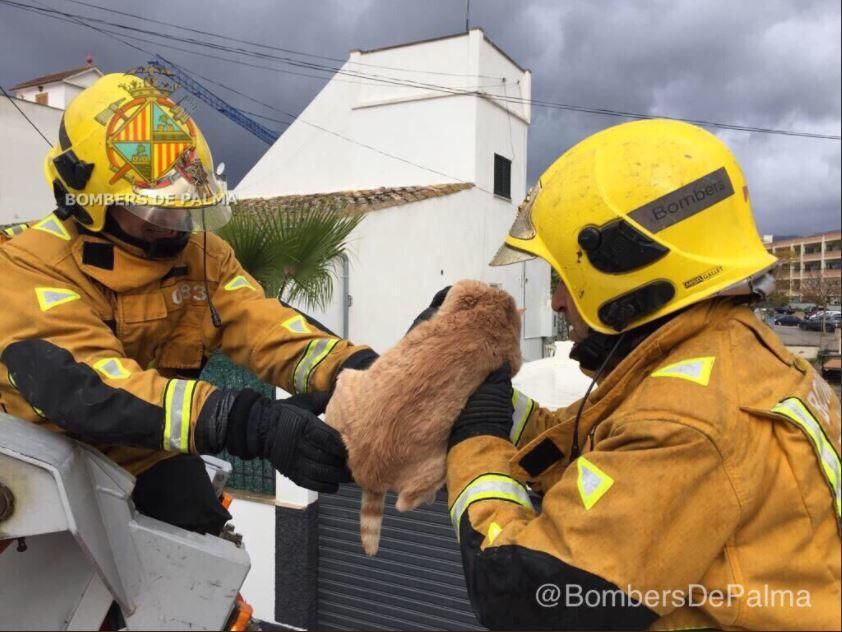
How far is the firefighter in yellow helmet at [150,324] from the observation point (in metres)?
1.79

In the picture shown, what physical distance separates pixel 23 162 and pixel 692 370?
9355 millimetres

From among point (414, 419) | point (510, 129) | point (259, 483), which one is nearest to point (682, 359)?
point (414, 419)

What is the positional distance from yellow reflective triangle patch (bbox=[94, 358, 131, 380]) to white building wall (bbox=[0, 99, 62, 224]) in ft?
20.6

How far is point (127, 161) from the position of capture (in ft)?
6.86

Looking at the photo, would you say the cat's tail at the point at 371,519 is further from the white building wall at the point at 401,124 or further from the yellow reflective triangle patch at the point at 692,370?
the white building wall at the point at 401,124

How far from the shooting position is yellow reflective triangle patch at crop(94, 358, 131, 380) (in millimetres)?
1799

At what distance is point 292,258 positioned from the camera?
5.56 meters

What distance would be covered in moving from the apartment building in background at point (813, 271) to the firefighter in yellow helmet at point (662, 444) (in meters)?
21.5

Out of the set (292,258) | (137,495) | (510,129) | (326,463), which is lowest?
(137,495)

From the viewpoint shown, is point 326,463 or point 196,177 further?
point 196,177

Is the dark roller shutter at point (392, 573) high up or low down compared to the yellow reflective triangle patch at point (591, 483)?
down

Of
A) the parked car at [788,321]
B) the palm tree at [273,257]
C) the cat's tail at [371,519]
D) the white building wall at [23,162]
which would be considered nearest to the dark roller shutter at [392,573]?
the palm tree at [273,257]

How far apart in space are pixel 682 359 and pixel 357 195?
1114 cm

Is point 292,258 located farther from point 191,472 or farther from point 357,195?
point 357,195
